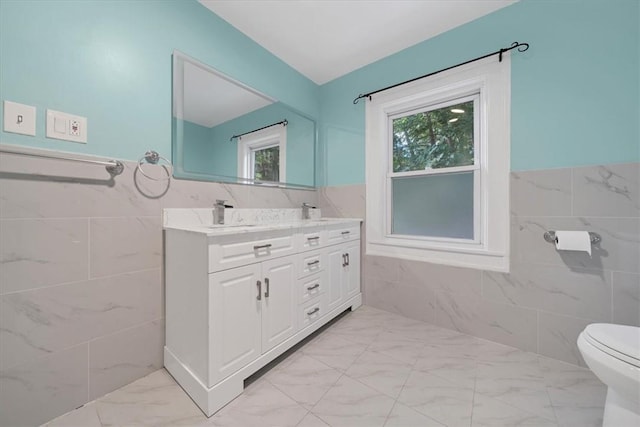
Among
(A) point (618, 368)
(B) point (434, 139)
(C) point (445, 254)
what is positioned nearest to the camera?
(A) point (618, 368)

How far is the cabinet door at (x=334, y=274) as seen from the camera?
191cm

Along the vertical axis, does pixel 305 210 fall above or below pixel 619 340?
above

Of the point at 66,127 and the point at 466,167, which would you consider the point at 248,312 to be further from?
the point at 466,167

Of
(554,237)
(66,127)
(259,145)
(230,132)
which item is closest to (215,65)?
(230,132)

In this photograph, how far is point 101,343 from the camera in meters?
1.20

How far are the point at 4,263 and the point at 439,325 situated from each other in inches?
101

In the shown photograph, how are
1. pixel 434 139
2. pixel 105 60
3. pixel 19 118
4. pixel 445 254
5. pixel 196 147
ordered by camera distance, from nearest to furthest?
1. pixel 19 118
2. pixel 105 60
3. pixel 196 147
4. pixel 445 254
5. pixel 434 139

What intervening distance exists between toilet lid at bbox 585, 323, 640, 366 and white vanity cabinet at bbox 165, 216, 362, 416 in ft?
4.61

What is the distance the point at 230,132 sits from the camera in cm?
180

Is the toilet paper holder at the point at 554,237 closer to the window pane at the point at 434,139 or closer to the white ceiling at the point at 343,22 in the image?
the window pane at the point at 434,139

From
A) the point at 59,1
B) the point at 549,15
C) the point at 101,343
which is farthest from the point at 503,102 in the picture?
the point at 101,343

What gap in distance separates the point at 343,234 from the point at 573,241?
1450mm

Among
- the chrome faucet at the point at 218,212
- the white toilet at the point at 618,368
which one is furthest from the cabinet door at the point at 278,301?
the white toilet at the point at 618,368

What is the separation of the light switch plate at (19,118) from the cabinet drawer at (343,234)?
5.48 ft
